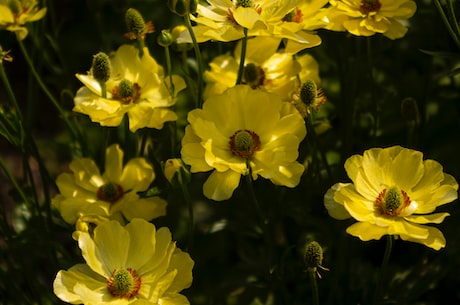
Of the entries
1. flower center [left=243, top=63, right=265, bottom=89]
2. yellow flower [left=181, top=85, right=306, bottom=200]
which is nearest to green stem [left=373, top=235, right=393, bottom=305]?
yellow flower [left=181, top=85, right=306, bottom=200]

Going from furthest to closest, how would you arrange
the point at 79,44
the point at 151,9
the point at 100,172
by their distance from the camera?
the point at 79,44
the point at 151,9
the point at 100,172

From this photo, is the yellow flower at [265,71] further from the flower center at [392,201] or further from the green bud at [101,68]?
the flower center at [392,201]

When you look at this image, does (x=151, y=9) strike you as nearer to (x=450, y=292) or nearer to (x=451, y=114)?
(x=451, y=114)

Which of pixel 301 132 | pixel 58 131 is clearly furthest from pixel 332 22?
pixel 58 131

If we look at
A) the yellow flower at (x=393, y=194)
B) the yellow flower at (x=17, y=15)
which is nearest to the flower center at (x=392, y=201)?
the yellow flower at (x=393, y=194)

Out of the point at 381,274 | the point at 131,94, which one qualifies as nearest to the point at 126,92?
the point at 131,94

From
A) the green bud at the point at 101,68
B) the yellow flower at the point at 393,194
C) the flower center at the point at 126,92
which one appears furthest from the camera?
the flower center at the point at 126,92
